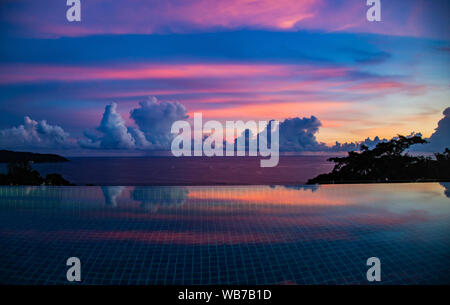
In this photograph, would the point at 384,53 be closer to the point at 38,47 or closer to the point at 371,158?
the point at 371,158

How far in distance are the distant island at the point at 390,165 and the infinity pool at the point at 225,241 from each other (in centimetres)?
1458

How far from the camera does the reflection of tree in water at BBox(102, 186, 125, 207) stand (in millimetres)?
9867

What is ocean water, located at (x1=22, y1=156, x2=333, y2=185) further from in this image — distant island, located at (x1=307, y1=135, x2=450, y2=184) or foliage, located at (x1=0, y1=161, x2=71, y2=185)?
foliage, located at (x1=0, y1=161, x2=71, y2=185)

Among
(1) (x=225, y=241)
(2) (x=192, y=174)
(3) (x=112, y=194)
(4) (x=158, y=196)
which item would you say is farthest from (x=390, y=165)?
(2) (x=192, y=174)

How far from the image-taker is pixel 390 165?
23.8m

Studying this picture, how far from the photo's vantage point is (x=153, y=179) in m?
58.8

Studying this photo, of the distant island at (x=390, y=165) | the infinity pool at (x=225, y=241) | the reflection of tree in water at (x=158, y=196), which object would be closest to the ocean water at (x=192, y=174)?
the distant island at (x=390, y=165)

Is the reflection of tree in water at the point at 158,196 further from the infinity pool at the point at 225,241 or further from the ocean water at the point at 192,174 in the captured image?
the ocean water at the point at 192,174

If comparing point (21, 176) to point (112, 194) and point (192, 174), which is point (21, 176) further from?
point (192, 174)

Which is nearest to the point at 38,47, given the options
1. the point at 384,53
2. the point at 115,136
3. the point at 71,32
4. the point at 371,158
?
the point at 71,32

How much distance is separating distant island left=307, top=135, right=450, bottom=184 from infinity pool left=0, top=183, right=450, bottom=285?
14.6 metres

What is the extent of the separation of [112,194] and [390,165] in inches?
904

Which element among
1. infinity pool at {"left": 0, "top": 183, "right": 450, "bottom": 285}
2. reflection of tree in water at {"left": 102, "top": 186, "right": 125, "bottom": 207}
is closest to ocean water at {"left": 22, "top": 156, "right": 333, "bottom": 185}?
reflection of tree in water at {"left": 102, "top": 186, "right": 125, "bottom": 207}
